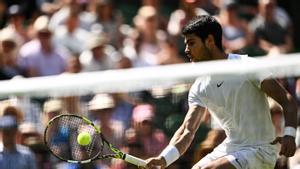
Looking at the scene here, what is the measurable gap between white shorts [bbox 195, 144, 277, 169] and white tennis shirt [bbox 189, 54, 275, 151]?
0.06 m

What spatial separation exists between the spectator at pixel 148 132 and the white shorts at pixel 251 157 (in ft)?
3.49

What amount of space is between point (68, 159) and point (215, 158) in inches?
47.2

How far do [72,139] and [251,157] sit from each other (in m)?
1.50

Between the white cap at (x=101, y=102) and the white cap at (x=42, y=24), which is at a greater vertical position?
the white cap at (x=101, y=102)

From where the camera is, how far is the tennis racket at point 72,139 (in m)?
8.38

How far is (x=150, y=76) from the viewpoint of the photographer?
812cm

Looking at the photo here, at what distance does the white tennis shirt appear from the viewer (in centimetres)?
816

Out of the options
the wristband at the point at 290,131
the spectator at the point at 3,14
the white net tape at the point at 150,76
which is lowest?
the spectator at the point at 3,14

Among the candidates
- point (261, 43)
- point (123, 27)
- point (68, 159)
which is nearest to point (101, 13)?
point (123, 27)

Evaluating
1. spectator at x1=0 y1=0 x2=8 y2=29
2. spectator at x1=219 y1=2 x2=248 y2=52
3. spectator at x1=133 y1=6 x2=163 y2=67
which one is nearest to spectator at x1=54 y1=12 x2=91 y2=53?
spectator at x1=133 y1=6 x2=163 y2=67

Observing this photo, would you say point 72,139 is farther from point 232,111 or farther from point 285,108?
point 285,108

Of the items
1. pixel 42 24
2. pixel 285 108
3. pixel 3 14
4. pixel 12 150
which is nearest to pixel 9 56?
pixel 42 24

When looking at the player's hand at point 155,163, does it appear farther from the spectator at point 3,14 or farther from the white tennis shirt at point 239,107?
the spectator at point 3,14

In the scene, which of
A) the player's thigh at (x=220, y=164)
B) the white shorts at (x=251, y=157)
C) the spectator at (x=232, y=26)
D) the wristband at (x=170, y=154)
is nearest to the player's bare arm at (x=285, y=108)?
the white shorts at (x=251, y=157)
